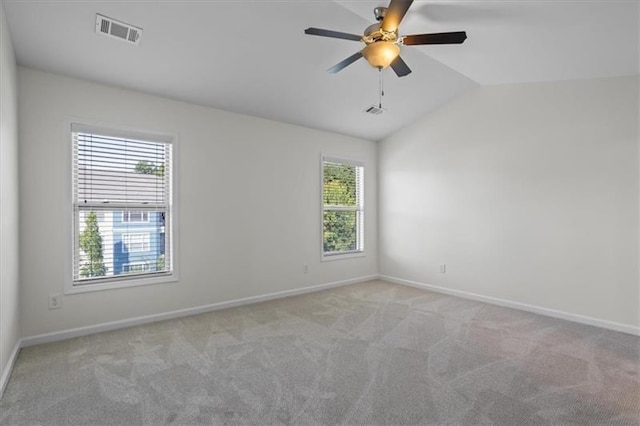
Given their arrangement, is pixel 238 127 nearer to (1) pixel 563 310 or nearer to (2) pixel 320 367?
(2) pixel 320 367

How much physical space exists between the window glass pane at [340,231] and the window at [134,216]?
103 inches

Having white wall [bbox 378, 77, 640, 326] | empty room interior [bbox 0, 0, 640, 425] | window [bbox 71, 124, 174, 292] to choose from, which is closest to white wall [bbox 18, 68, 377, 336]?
empty room interior [bbox 0, 0, 640, 425]

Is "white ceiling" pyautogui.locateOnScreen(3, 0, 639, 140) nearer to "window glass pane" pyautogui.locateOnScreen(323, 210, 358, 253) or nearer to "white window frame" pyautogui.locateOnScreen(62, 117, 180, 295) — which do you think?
"white window frame" pyautogui.locateOnScreen(62, 117, 180, 295)

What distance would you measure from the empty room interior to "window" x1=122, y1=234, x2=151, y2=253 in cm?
2

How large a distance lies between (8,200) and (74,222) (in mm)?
793

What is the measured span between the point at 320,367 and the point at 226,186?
8.28ft

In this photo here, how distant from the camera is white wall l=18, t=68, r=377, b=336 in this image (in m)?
3.07

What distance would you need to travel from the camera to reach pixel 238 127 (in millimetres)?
4336

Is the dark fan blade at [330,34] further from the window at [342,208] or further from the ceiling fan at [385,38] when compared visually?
the window at [342,208]

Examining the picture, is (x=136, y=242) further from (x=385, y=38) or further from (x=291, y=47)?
(x=385, y=38)

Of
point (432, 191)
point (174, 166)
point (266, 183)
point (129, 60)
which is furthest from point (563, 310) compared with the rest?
point (129, 60)

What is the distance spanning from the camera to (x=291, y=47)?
3.20 metres

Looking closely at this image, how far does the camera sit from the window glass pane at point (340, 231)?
542 centimetres

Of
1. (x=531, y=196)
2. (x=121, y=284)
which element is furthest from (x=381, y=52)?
(x=121, y=284)
